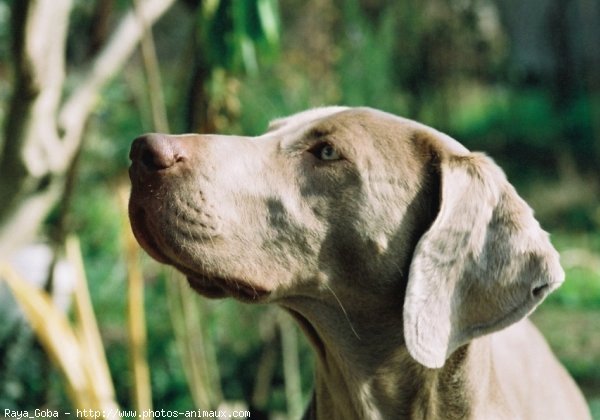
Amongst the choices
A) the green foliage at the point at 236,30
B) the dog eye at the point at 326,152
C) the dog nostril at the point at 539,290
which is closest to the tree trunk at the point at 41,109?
the green foliage at the point at 236,30

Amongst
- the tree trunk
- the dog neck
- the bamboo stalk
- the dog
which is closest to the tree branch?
the tree trunk

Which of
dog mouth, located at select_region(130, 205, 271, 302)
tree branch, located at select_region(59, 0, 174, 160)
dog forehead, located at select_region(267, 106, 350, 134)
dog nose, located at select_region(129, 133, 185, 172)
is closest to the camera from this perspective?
dog nose, located at select_region(129, 133, 185, 172)

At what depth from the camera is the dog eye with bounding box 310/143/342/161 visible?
103 inches

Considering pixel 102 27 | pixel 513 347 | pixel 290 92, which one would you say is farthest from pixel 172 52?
pixel 513 347

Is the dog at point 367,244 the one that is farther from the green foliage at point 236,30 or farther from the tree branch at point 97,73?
the tree branch at point 97,73

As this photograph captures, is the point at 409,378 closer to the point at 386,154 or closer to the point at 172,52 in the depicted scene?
the point at 386,154

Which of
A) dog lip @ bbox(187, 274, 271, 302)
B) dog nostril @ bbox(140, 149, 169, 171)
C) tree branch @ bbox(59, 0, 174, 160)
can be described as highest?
dog nostril @ bbox(140, 149, 169, 171)

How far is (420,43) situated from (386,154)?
284 inches

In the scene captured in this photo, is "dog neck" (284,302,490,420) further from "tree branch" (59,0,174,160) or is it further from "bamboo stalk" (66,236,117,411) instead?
"tree branch" (59,0,174,160)

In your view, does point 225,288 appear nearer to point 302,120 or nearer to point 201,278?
point 201,278

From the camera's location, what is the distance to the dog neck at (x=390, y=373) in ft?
8.63

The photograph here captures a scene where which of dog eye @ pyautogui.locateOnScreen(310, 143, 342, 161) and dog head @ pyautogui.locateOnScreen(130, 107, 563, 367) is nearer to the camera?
dog head @ pyautogui.locateOnScreen(130, 107, 563, 367)

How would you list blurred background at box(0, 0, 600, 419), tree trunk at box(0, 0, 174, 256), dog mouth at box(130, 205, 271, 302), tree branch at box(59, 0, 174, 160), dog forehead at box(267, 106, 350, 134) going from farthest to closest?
tree branch at box(59, 0, 174, 160) < blurred background at box(0, 0, 600, 419) < tree trunk at box(0, 0, 174, 256) < dog forehead at box(267, 106, 350, 134) < dog mouth at box(130, 205, 271, 302)

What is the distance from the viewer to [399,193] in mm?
2600
